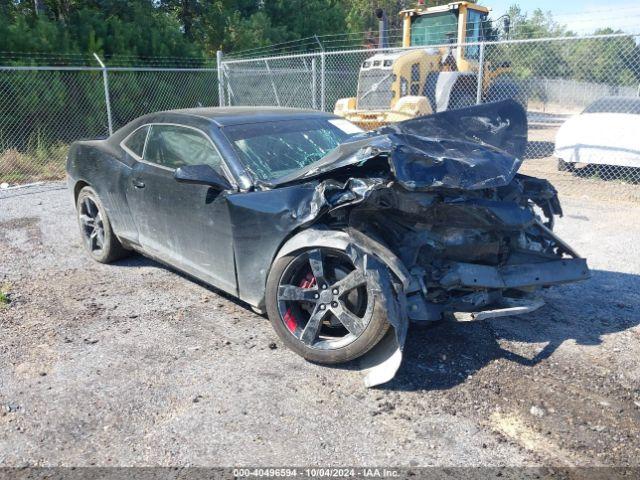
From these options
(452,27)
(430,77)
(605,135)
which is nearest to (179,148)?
(605,135)

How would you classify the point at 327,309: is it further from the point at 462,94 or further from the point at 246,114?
the point at 462,94

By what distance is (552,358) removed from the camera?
11.4ft

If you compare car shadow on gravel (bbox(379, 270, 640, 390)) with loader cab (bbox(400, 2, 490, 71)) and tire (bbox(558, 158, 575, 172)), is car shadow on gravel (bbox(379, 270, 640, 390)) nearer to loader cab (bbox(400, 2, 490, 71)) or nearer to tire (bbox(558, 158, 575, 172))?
tire (bbox(558, 158, 575, 172))

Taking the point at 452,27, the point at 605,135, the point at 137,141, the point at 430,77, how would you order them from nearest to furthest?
the point at 137,141 → the point at 605,135 → the point at 430,77 → the point at 452,27

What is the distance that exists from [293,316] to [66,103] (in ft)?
37.3

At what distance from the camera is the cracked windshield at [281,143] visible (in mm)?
3969

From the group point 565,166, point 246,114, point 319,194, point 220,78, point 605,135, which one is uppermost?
point 246,114

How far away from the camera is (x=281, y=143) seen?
4.25 m

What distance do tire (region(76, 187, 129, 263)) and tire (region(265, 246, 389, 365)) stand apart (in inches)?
96.8

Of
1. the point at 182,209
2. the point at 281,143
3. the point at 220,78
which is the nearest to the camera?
the point at 182,209

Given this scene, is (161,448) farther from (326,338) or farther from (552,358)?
(552,358)

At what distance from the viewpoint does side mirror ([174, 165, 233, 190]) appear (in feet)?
12.0

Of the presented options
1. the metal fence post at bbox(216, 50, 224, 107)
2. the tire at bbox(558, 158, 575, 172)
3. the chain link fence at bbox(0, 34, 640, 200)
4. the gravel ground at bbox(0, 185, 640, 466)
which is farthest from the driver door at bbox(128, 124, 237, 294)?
the metal fence post at bbox(216, 50, 224, 107)

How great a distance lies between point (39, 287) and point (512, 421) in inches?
164
